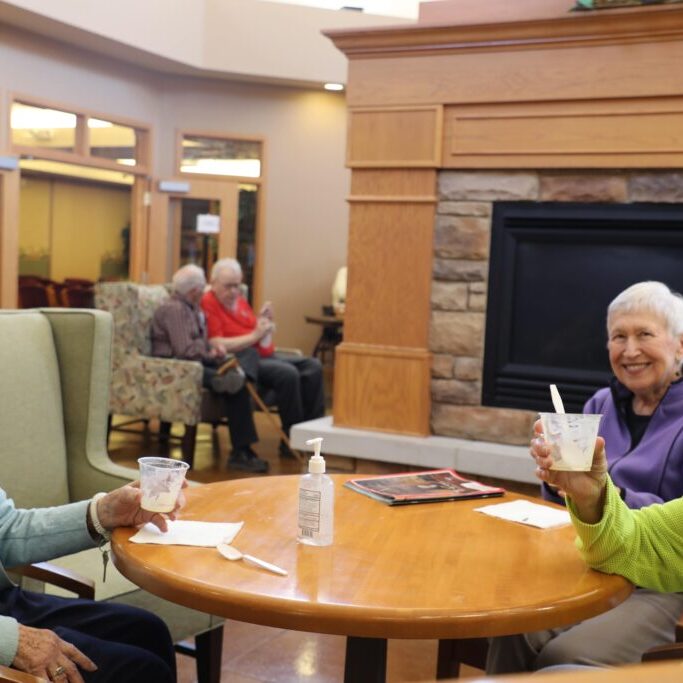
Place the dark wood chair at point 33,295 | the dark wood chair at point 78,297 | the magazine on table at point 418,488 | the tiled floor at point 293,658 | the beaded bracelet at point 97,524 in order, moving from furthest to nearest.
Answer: the dark wood chair at point 78,297, the dark wood chair at point 33,295, the tiled floor at point 293,658, the magazine on table at point 418,488, the beaded bracelet at point 97,524

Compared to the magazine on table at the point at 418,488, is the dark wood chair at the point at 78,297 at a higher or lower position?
higher

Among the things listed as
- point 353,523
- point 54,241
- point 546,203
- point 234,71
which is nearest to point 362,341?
point 546,203

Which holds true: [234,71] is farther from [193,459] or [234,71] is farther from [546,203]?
[546,203]

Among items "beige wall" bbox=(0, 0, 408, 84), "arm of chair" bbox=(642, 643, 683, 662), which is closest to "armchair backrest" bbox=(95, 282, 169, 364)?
"beige wall" bbox=(0, 0, 408, 84)

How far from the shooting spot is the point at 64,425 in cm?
244

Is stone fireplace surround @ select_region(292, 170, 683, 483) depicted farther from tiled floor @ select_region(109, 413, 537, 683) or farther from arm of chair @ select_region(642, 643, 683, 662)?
arm of chair @ select_region(642, 643, 683, 662)

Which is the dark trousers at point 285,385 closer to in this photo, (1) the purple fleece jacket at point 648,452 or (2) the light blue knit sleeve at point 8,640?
(1) the purple fleece jacket at point 648,452

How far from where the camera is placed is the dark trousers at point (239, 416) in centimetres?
529

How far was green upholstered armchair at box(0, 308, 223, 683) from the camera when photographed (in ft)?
7.22

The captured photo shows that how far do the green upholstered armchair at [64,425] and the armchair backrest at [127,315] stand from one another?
290 cm

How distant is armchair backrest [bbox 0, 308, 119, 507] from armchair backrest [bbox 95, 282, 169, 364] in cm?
290

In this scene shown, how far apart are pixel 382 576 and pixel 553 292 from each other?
8.89ft

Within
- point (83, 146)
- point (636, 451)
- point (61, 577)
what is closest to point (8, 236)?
point (83, 146)

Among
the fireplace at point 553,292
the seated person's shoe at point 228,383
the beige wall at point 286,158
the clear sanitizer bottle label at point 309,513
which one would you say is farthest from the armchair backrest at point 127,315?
the clear sanitizer bottle label at point 309,513
